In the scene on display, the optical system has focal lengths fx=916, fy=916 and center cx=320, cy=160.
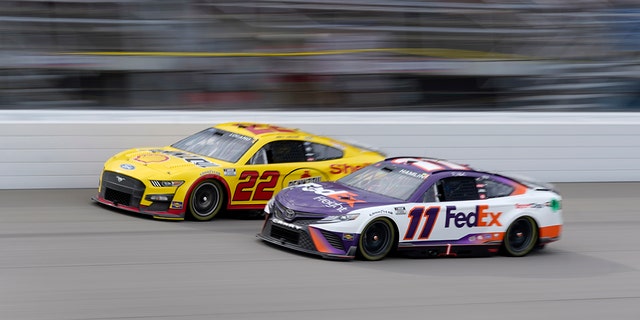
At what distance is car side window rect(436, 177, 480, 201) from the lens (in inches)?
388

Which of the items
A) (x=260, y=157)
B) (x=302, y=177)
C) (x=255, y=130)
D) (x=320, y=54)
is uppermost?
(x=320, y=54)

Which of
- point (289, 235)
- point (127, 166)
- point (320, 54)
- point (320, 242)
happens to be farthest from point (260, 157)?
point (320, 54)

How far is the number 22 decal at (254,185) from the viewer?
37.6 feet

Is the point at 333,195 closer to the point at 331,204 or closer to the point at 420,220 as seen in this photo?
the point at 331,204

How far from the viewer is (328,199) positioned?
954 cm

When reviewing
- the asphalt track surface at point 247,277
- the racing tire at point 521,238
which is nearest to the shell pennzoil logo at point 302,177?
the asphalt track surface at point 247,277

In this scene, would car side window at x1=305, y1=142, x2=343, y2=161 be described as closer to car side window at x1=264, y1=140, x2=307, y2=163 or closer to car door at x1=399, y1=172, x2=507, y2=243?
car side window at x1=264, y1=140, x2=307, y2=163

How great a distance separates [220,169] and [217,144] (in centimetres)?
89

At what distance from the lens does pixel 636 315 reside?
26.0 ft

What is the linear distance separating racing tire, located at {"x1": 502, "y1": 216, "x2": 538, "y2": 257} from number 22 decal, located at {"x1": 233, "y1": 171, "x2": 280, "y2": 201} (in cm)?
311

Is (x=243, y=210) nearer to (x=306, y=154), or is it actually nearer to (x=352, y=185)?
(x=306, y=154)

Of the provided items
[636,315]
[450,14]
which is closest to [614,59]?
[450,14]

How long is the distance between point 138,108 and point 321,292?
838 cm

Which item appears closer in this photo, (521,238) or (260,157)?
(521,238)
